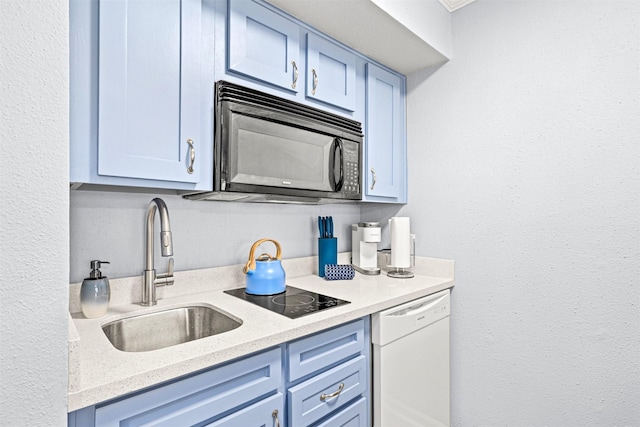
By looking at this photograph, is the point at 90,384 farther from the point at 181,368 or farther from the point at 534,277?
the point at 534,277

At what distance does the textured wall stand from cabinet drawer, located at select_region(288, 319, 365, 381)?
66cm

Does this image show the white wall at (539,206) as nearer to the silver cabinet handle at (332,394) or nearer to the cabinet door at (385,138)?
the cabinet door at (385,138)

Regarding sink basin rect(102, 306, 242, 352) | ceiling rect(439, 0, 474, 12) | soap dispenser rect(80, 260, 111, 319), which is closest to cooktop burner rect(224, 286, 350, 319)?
sink basin rect(102, 306, 242, 352)

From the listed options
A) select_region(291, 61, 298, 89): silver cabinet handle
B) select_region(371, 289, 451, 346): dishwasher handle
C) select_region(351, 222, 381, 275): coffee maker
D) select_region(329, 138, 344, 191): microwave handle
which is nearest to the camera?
select_region(371, 289, 451, 346): dishwasher handle

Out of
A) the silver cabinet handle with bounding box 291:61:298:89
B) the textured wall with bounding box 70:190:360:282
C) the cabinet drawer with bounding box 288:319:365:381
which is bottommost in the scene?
the cabinet drawer with bounding box 288:319:365:381

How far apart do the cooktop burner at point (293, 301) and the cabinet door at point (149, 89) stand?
556 mm

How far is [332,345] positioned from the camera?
1.27m

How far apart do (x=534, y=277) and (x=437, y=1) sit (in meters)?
1.52

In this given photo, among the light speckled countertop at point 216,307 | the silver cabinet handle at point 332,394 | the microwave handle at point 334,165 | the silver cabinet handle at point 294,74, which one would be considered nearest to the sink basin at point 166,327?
the light speckled countertop at point 216,307

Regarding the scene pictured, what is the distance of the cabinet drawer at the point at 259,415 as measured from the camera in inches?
37.6

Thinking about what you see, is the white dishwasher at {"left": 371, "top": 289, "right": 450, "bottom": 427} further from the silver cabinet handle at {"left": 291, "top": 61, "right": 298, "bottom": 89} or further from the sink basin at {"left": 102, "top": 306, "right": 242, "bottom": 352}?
the silver cabinet handle at {"left": 291, "top": 61, "right": 298, "bottom": 89}

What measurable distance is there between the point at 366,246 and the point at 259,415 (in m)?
1.20

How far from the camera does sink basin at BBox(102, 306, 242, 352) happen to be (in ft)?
3.89

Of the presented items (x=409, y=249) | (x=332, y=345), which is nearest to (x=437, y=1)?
(x=409, y=249)
